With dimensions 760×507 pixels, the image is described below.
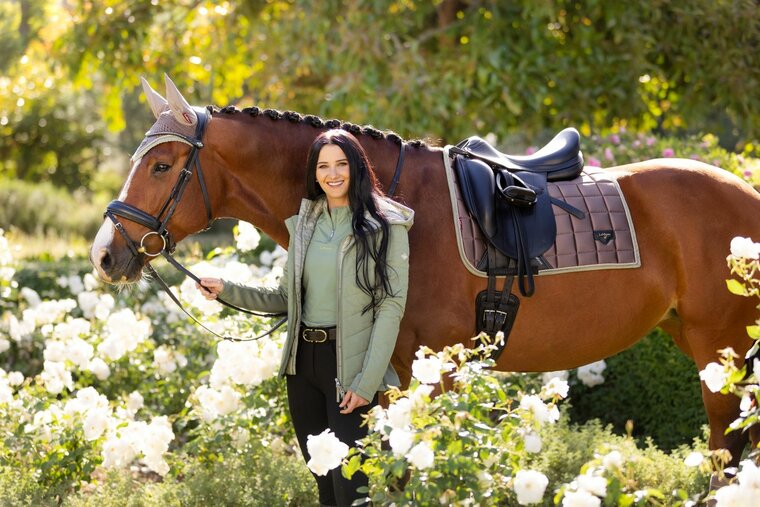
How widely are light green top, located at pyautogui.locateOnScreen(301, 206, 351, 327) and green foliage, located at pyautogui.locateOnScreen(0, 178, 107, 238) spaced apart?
1113 cm

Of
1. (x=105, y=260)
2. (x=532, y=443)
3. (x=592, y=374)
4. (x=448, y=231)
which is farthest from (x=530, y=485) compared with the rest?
Result: (x=592, y=374)

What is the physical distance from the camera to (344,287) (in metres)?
3.06

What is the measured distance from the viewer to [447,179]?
348 centimetres

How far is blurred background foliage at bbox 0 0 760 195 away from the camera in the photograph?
26.9 ft

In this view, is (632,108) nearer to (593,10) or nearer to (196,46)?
(593,10)

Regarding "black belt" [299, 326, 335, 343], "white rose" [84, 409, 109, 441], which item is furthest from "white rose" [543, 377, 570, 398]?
"white rose" [84, 409, 109, 441]

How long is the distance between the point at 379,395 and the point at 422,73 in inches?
215

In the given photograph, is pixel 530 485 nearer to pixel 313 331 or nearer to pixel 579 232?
pixel 313 331

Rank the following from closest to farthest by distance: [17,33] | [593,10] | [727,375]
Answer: [727,375], [593,10], [17,33]

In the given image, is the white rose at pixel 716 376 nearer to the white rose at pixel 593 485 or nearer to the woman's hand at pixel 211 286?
the white rose at pixel 593 485

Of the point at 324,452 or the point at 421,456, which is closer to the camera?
the point at 421,456

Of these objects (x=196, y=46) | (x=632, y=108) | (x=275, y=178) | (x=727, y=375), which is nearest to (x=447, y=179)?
(x=275, y=178)

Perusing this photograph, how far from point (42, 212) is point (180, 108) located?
1238cm

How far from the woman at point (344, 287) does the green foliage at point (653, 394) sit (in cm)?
271
